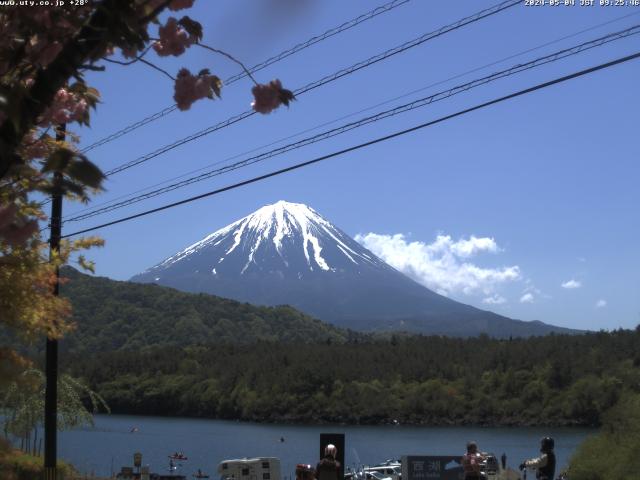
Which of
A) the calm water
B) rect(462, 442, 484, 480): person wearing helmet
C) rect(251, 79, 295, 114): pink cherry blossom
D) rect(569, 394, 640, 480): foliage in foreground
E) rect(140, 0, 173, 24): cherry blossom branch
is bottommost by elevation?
the calm water

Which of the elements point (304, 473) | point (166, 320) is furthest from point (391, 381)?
point (304, 473)

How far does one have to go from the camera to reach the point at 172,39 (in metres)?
3.42

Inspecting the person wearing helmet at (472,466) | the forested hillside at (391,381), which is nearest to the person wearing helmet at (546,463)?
the person wearing helmet at (472,466)

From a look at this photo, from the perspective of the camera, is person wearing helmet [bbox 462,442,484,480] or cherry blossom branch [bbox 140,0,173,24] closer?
cherry blossom branch [bbox 140,0,173,24]

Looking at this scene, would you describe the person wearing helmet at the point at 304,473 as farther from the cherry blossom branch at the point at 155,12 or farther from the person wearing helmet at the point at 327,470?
the cherry blossom branch at the point at 155,12

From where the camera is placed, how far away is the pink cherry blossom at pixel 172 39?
3.41m

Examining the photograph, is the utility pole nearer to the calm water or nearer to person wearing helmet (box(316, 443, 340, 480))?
person wearing helmet (box(316, 443, 340, 480))

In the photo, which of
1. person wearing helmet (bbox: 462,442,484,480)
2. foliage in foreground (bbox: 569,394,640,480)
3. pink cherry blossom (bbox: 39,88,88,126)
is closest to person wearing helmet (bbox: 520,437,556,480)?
person wearing helmet (bbox: 462,442,484,480)

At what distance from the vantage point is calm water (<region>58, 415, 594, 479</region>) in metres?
51.3

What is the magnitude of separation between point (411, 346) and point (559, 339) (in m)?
19.4

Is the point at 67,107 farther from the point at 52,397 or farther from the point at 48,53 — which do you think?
the point at 52,397

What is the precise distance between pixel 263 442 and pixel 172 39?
6244 cm

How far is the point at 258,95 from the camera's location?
329 centimetres

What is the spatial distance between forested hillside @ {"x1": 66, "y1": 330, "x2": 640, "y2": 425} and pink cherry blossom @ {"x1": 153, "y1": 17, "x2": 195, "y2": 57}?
7913 cm
